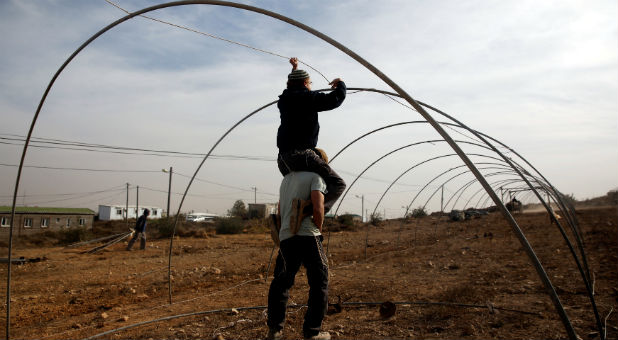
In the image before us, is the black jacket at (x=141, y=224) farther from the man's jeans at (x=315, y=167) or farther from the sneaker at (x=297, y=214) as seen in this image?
the sneaker at (x=297, y=214)

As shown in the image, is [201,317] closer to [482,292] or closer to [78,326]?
[78,326]

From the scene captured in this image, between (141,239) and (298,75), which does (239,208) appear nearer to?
(141,239)

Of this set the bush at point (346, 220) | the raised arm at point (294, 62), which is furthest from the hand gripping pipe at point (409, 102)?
the bush at point (346, 220)

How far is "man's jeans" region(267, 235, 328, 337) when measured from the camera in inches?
116

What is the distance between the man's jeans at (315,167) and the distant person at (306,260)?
0.19ft

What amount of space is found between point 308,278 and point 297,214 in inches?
18.9

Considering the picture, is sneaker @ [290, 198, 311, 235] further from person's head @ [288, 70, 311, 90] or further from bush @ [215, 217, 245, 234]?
bush @ [215, 217, 245, 234]

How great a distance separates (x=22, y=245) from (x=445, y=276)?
24244 millimetres

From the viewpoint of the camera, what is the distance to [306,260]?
10.1ft

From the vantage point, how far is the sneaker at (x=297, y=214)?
304cm

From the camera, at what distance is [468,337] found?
11.8 feet

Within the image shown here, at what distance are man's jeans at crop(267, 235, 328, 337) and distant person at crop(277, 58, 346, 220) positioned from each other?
271 millimetres

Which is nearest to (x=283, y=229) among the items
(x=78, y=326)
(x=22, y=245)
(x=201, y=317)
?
(x=201, y=317)

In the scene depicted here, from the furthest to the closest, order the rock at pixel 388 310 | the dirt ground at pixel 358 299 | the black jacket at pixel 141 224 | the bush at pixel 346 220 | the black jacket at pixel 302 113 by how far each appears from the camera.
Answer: the bush at pixel 346 220 < the black jacket at pixel 141 224 < the rock at pixel 388 310 < the dirt ground at pixel 358 299 < the black jacket at pixel 302 113
